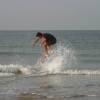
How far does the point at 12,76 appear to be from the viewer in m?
19.4

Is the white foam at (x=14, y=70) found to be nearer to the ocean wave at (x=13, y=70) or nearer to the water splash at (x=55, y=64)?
the ocean wave at (x=13, y=70)

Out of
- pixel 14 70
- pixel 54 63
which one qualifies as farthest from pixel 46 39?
pixel 14 70

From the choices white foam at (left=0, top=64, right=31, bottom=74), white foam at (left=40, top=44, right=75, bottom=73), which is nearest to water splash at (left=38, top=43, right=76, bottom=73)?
white foam at (left=40, top=44, right=75, bottom=73)

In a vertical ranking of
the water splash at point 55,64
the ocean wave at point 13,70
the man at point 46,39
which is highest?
the man at point 46,39

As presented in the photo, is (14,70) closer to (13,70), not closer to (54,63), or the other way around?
(13,70)

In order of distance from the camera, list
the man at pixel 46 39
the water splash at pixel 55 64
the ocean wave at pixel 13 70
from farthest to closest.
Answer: the water splash at pixel 55 64 → the ocean wave at pixel 13 70 → the man at pixel 46 39

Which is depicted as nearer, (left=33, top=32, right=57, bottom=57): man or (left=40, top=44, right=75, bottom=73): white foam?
(left=33, top=32, right=57, bottom=57): man

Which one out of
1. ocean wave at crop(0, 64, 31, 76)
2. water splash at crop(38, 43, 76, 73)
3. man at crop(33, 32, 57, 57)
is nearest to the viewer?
man at crop(33, 32, 57, 57)

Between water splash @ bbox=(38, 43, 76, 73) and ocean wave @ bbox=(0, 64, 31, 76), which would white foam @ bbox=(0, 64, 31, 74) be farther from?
water splash @ bbox=(38, 43, 76, 73)

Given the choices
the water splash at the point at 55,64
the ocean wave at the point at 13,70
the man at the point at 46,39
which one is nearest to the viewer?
the man at the point at 46,39

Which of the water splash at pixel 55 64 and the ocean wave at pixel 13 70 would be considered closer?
the ocean wave at pixel 13 70

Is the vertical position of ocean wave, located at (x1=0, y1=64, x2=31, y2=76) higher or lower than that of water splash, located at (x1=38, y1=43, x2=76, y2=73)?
lower

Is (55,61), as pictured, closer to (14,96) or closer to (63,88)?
(63,88)

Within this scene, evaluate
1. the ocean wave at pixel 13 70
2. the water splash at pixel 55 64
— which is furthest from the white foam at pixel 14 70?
the water splash at pixel 55 64
